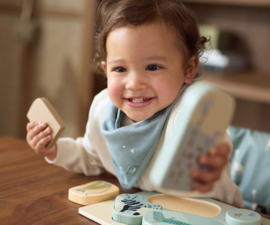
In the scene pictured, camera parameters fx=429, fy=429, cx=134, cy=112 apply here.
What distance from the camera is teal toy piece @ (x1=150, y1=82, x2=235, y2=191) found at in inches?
19.8

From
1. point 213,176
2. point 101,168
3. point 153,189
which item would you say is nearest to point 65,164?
point 101,168

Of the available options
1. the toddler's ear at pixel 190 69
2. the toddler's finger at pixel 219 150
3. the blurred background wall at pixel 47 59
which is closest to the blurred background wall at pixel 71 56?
the blurred background wall at pixel 47 59

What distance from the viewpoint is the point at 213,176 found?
1.74 ft

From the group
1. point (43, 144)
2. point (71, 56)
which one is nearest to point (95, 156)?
point (43, 144)

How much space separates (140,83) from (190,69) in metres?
0.15

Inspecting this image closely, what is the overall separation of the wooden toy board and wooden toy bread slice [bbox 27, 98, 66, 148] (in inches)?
7.8

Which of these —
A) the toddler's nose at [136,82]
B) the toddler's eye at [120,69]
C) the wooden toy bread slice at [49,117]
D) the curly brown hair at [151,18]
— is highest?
the curly brown hair at [151,18]

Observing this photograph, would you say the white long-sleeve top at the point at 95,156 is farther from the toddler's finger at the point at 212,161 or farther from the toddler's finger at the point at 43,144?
the toddler's finger at the point at 212,161

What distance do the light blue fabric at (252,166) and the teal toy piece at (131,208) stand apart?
376 mm

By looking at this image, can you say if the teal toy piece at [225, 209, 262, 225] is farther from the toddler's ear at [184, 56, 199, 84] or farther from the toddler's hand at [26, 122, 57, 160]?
the toddler's hand at [26, 122, 57, 160]

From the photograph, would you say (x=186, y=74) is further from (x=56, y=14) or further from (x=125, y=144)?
(x=56, y=14)

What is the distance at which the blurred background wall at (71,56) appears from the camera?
217cm

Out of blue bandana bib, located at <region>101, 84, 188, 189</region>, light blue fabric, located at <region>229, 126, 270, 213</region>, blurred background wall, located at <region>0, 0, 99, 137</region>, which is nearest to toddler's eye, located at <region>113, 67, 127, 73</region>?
blue bandana bib, located at <region>101, 84, 188, 189</region>

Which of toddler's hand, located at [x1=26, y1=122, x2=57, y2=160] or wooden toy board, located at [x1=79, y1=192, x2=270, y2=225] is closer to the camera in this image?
wooden toy board, located at [x1=79, y1=192, x2=270, y2=225]
